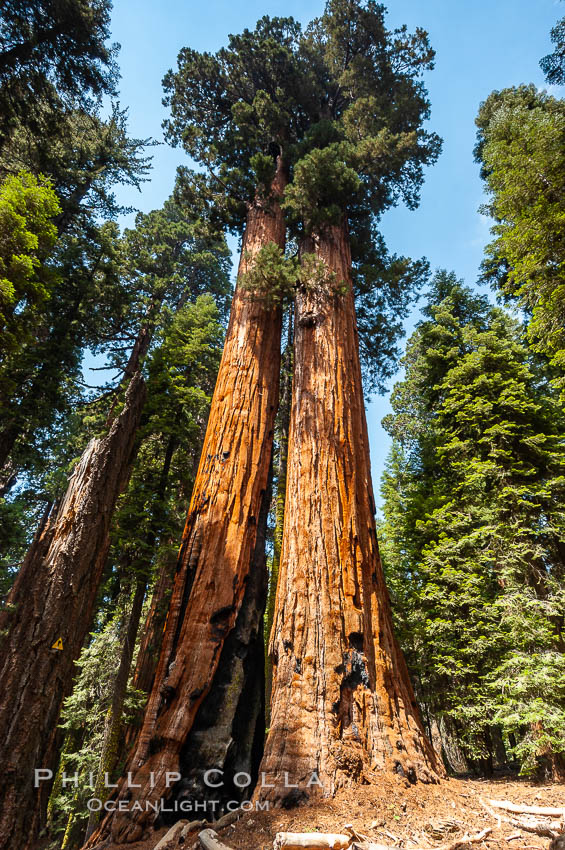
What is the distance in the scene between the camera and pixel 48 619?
6.68 m

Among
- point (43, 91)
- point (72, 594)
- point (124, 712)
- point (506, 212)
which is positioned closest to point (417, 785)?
point (124, 712)

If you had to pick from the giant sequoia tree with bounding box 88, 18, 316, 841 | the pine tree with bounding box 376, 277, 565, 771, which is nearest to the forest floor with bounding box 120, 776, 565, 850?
the giant sequoia tree with bounding box 88, 18, 316, 841

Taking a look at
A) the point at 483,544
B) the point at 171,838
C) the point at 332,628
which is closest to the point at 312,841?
the point at 171,838

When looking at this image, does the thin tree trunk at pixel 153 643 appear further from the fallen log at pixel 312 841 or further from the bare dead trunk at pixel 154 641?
the fallen log at pixel 312 841

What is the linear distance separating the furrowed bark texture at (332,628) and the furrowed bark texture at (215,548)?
1.72 ft

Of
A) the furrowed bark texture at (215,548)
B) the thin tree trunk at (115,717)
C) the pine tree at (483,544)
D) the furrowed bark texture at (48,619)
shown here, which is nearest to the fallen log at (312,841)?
the furrowed bark texture at (215,548)

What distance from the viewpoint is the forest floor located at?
2133 millimetres

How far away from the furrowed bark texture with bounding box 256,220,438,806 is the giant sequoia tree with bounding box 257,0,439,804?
0.01 m

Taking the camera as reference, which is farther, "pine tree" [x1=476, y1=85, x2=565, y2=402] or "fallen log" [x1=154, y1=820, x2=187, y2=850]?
"pine tree" [x1=476, y1=85, x2=565, y2=402]

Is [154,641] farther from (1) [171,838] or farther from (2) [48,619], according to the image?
(1) [171,838]

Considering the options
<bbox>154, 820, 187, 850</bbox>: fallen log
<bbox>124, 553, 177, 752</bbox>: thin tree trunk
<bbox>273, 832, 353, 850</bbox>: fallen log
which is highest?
<bbox>124, 553, 177, 752</bbox>: thin tree trunk

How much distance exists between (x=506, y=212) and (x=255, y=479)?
6134 mm

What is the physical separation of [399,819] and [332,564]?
5.91 ft

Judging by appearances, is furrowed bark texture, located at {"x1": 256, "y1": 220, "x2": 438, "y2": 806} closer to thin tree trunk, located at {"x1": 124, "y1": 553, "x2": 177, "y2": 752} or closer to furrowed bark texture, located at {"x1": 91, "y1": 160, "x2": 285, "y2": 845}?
furrowed bark texture, located at {"x1": 91, "y1": 160, "x2": 285, "y2": 845}
